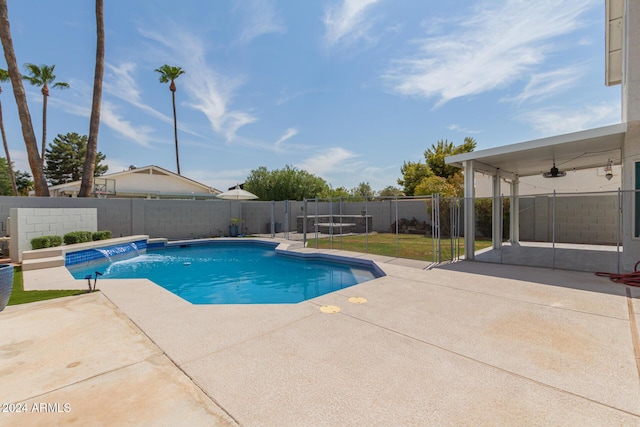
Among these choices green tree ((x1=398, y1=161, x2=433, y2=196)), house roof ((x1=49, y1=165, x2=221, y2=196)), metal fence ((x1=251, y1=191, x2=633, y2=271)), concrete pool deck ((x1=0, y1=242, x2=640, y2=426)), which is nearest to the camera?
concrete pool deck ((x1=0, y1=242, x2=640, y2=426))

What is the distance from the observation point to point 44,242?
8133 mm

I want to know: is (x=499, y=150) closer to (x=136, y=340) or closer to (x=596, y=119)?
(x=596, y=119)

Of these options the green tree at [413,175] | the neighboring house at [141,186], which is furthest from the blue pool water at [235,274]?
the green tree at [413,175]

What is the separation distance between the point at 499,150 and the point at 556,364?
6.08 metres

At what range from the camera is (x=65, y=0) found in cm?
974

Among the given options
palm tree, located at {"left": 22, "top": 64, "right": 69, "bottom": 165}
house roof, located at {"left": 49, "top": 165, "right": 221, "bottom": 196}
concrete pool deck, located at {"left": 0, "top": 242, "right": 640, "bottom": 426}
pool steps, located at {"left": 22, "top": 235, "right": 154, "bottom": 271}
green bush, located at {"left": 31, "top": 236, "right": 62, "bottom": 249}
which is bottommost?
concrete pool deck, located at {"left": 0, "top": 242, "right": 640, "bottom": 426}

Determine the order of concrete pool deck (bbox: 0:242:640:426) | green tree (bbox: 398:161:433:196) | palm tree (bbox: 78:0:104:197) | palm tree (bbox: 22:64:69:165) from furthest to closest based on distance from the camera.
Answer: green tree (bbox: 398:161:433:196) < palm tree (bbox: 22:64:69:165) < palm tree (bbox: 78:0:104:197) < concrete pool deck (bbox: 0:242:640:426)

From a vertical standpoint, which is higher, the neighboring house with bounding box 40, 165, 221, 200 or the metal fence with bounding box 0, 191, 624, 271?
the neighboring house with bounding box 40, 165, 221, 200

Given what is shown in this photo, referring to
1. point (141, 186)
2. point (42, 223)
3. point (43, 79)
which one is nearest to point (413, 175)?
point (141, 186)

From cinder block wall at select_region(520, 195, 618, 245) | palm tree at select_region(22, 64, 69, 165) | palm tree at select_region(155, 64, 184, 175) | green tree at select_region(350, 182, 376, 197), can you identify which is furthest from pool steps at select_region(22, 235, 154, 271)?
green tree at select_region(350, 182, 376, 197)

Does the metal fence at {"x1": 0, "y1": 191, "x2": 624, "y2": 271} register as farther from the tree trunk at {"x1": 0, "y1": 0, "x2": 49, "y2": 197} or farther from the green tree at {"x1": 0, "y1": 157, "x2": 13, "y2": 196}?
the green tree at {"x1": 0, "y1": 157, "x2": 13, "y2": 196}

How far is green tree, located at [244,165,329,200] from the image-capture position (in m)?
26.0

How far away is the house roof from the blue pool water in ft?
27.5

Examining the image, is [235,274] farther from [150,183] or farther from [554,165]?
[150,183]
